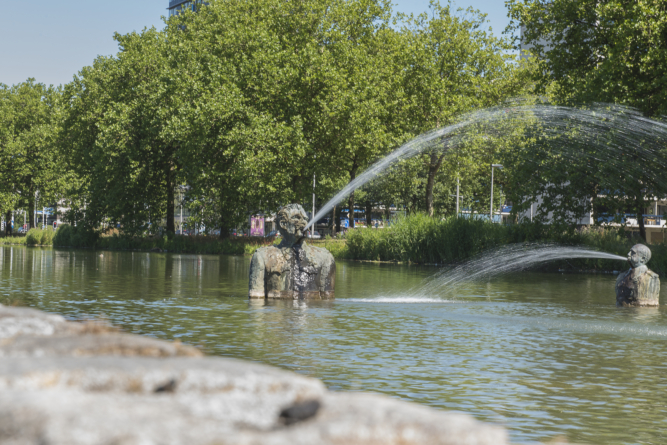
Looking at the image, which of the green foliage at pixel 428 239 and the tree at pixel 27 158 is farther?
the tree at pixel 27 158

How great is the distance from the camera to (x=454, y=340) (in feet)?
48.1

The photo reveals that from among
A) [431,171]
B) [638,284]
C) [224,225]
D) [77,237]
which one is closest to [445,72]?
[431,171]

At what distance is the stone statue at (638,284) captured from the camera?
20453 mm

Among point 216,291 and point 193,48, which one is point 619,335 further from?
point 193,48

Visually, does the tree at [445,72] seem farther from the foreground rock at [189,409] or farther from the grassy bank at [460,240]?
the foreground rock at [189,409]

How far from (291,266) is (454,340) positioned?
274 inches

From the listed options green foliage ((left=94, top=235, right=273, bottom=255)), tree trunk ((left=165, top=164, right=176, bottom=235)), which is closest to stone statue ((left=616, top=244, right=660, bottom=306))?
green foliage ((left=94, top=235, right=273, bottom=255))

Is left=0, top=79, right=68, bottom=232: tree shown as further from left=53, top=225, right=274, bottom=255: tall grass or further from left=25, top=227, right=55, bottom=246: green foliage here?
left=53, top=225, right=274, bottom=255: tall grass

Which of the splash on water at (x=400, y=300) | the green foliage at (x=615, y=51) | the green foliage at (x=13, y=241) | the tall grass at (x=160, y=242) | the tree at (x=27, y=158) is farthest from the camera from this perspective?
the tree at (x=27, y=158)

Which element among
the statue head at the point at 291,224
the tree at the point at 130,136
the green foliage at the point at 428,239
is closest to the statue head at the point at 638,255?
the statue head at the point at 291,224

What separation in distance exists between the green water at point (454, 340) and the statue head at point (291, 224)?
166 cm

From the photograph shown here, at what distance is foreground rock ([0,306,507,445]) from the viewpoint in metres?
2.97

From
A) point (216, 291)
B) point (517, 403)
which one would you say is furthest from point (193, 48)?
point (517, 403)

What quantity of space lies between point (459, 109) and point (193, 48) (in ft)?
71.9
